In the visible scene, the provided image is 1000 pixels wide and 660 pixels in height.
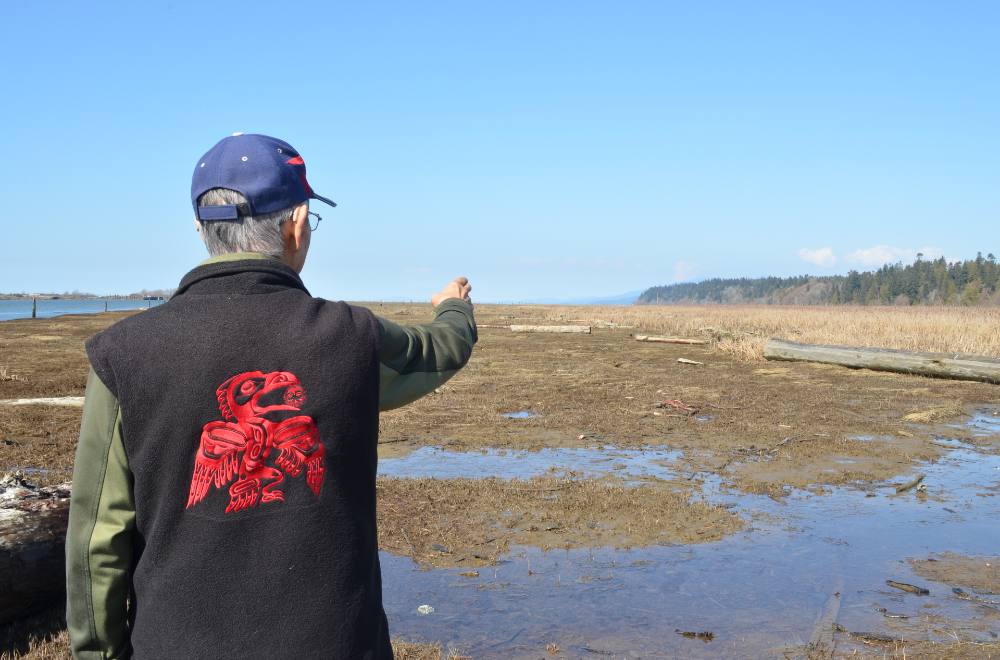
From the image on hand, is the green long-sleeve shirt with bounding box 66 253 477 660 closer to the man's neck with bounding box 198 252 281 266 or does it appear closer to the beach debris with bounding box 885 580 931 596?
the man's neck with bounding box 198 252 281 266

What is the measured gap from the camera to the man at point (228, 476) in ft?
5.40

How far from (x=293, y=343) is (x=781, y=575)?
17.2 ft

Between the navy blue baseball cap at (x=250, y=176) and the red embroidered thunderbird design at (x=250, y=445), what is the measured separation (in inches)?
16.6

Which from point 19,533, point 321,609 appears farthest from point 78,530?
point 19,533

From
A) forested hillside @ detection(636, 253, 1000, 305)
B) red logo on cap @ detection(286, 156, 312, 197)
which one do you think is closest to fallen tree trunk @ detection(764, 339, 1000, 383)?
red logo on cap @ detection(286, 156, 312, 197)

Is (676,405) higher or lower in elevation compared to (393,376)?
lower

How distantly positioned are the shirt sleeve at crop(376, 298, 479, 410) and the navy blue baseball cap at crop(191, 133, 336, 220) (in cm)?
37

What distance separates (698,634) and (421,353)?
376 cm

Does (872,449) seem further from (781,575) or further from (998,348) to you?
(998,348)

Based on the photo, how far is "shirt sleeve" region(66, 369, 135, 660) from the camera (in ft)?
5.52

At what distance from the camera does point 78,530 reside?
171 centimetres

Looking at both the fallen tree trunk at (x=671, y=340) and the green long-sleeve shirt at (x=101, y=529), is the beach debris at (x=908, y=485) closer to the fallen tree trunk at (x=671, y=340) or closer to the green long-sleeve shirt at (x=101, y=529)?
the green long-sleeve shirt at (x=101, y=529)

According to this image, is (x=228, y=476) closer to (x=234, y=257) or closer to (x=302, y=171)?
(x=234, y=257)

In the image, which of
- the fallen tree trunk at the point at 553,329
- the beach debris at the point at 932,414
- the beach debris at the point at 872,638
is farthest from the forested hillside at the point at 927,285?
the beach debris at the point at 872,638
